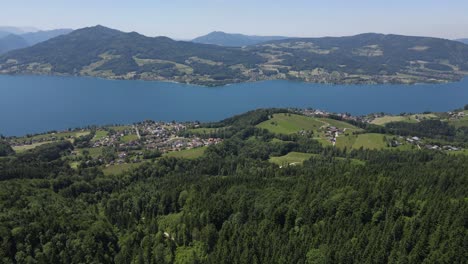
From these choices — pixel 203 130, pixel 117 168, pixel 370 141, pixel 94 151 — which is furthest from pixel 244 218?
pixel 203 130

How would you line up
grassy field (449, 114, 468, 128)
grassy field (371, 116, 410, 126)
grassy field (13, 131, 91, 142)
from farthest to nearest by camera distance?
1. grassy field (371, 116, 410, 126)
2. grassy field (449, 114, 468, 128)
3. grassy field (13, 131, 91, 142)

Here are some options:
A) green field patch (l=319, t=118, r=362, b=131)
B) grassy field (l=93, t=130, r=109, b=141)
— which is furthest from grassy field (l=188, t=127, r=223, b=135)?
green field patch (l=319, t=118, r=362, b=131)

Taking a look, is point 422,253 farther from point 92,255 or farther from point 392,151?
point 392,151

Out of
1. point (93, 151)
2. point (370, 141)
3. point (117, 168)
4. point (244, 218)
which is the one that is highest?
point (244, 218)

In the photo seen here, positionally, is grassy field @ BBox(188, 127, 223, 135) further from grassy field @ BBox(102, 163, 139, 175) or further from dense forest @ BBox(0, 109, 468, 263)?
dense forest @ BBox(0, 109, 468, 263)

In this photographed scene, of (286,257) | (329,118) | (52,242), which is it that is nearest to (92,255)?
(52,242)

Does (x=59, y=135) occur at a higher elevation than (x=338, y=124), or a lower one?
lower

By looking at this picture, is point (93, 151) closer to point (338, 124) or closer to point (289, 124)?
point (289, 124)
